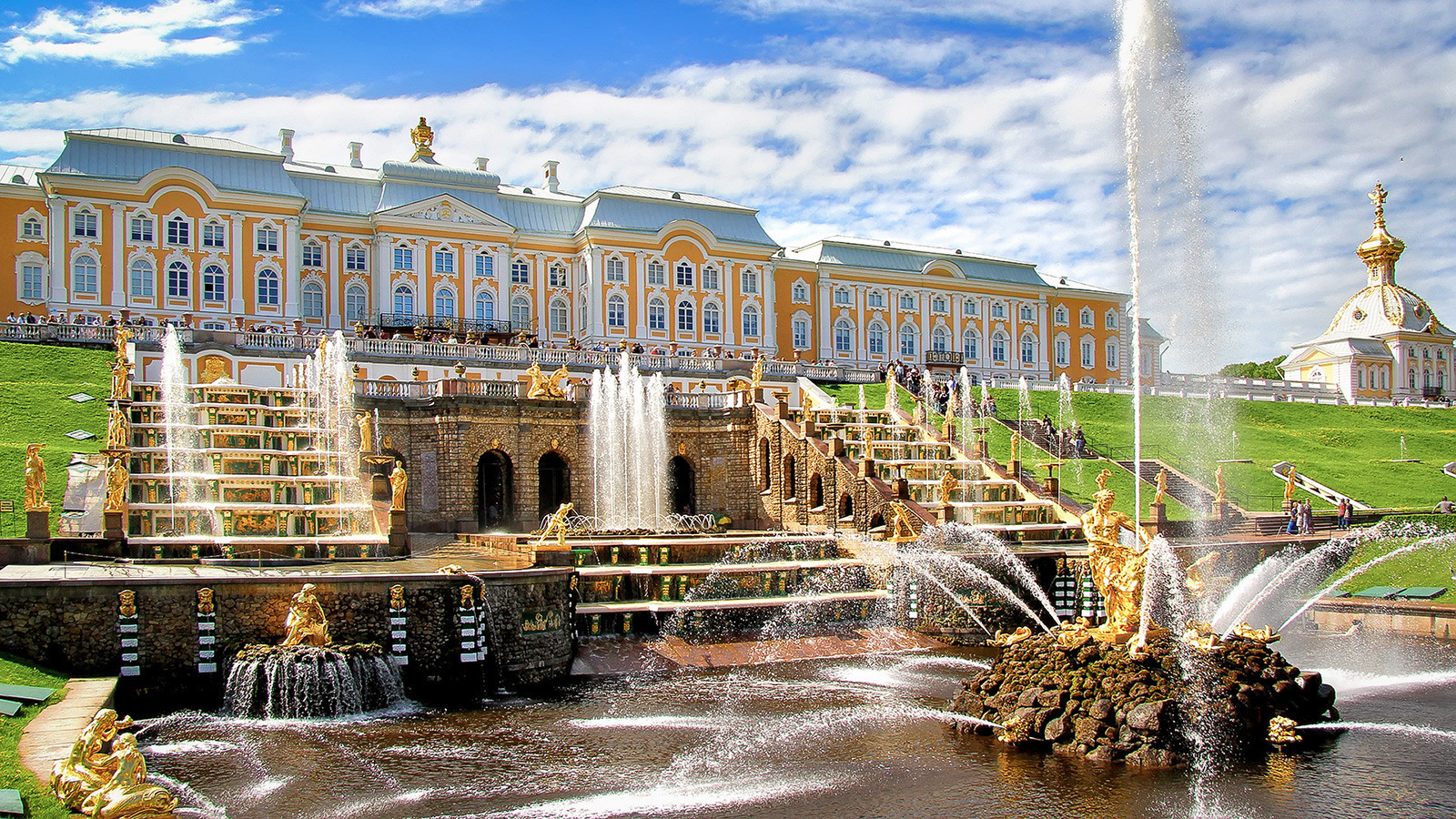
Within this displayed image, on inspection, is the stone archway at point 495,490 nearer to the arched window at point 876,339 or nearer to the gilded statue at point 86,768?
the gilded statue at point 86,768

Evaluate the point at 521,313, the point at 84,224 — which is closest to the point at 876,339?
the point at 521,313

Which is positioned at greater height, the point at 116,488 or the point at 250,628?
the point at 116,488

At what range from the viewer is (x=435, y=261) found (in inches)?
2202

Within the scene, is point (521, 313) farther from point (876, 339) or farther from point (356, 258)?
point (876, 339)

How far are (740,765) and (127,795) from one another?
25.7ft

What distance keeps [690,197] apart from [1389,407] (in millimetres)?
41972

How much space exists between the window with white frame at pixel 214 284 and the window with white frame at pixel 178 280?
0.61 metres

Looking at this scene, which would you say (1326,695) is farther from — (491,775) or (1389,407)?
(1389,407)

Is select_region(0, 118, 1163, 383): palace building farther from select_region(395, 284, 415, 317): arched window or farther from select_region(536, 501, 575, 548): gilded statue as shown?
select_region(536, 501, 575, 548): gilded statue

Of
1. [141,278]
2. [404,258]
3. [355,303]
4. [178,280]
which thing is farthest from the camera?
[355,303]

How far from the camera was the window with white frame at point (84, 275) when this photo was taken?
49.6 metres

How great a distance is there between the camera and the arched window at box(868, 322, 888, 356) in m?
69.9

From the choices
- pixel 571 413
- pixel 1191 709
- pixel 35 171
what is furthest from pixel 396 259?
pixel 1191 709

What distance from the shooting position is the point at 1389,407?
6425 cm
